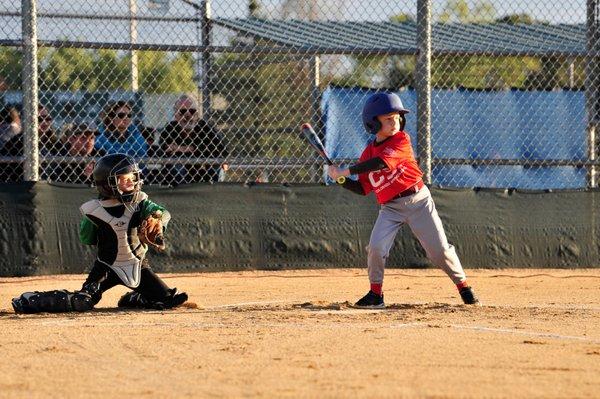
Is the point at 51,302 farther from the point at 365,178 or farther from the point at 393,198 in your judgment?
the point at 393,198

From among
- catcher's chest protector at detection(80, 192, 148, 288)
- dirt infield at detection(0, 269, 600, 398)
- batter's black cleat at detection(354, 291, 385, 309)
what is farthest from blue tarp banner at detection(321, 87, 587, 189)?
catcher's chest protector at detection(80, 192, 148, 288)

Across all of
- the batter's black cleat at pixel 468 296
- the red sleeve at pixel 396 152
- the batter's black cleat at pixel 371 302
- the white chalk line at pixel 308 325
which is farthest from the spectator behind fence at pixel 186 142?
the white chalk line at pixel 308 325

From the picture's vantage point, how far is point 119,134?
1109 cm

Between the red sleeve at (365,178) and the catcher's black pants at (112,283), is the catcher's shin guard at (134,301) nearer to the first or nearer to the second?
the catcher's black pants at (112,283)

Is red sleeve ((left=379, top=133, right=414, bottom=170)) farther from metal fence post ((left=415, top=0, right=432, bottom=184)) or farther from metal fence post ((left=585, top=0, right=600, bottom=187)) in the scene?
metal fence post ((left=585, top=0, right=600, bottom=187))

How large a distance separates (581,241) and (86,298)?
575cm

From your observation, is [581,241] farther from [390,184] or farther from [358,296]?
[390,184]

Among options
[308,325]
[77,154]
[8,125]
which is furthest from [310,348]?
[8,125]

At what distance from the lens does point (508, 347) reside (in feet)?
19.3

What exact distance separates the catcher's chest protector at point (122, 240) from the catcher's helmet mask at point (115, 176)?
0.07 meters

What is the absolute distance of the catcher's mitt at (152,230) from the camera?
7727 mm

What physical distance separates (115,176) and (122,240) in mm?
442

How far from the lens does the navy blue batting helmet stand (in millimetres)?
8000

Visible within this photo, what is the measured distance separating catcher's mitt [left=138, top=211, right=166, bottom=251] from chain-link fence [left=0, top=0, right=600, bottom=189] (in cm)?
265
